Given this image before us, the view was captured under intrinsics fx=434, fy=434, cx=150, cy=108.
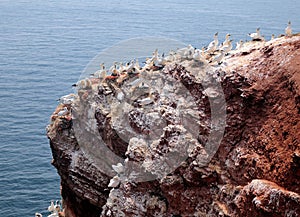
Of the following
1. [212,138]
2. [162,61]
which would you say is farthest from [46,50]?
[212,138]

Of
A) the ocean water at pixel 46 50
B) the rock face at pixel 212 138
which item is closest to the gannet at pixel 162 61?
the rock face at pixel 212 138

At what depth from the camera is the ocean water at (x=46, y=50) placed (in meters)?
38.4

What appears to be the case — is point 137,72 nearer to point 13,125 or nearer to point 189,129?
point 189,129

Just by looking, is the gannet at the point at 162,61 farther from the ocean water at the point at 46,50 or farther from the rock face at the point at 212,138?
the ocean water at the point at 46,50

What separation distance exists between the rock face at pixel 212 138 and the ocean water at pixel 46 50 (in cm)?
1823

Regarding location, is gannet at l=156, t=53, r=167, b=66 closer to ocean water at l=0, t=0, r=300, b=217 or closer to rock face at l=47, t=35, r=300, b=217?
rock face at l=47, t=35, r=300, b=217

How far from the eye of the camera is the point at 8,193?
35688 mm

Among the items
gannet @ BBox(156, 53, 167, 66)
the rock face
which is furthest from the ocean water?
the rock face

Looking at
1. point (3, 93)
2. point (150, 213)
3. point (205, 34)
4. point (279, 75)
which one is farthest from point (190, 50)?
point (205, 34)

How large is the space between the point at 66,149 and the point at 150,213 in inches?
318

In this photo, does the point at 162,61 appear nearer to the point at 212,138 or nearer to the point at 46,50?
the point at 212,138

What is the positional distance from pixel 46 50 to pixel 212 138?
193ft

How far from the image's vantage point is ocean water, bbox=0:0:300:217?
38438 mm

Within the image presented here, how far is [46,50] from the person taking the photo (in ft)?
234
